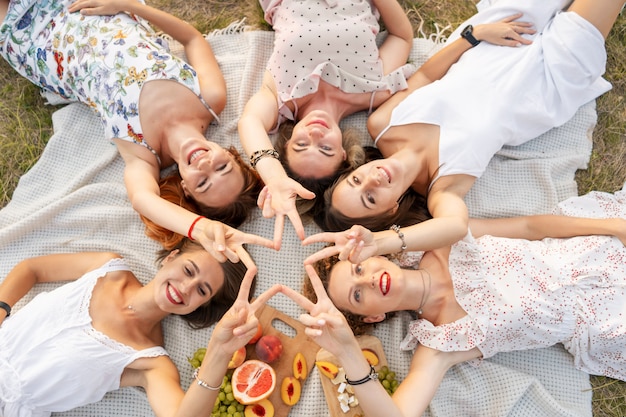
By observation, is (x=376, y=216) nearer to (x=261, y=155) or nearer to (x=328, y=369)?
(x=261, y=155)

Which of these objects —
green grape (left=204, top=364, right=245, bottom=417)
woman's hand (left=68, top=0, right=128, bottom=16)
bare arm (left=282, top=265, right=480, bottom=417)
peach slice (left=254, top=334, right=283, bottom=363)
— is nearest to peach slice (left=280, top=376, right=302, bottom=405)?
peach slice (left=254, top=334, right=283, bottom=363)

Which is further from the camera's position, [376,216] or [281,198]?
[376,216]

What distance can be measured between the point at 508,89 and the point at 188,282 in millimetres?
2430

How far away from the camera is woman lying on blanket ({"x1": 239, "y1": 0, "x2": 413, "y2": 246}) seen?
11.0ft

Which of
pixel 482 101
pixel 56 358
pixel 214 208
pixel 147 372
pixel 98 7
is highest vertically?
pixel 98 7

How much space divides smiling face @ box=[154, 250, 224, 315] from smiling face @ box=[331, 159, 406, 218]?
863 millimetres

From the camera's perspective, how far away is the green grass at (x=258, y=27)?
12.9 ft

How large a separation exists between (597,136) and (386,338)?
7.12ft

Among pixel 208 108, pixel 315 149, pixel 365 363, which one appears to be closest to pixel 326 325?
pixel 365 363

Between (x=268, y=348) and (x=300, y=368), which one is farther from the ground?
(x=268, y=348)

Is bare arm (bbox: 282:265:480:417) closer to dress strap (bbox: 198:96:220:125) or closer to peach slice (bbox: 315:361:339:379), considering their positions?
peach slice (bbox: 315:361:339:379)

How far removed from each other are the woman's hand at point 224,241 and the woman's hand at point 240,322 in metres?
0.15

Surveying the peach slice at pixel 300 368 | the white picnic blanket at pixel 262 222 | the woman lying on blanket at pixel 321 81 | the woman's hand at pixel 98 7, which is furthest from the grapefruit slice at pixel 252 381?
the woman's hand at pixel 98 7

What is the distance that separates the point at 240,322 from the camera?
2.89 meters
